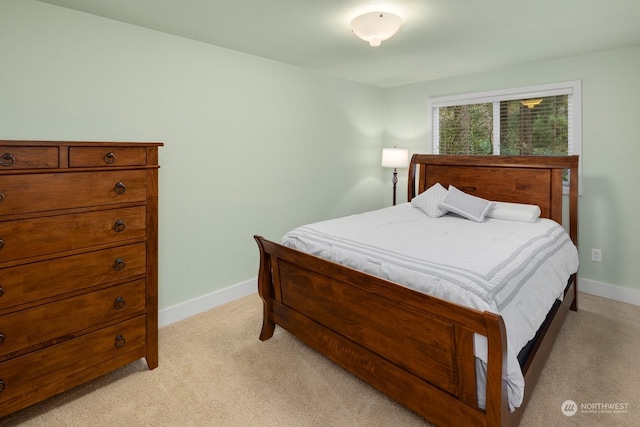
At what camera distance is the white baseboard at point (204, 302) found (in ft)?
9.18

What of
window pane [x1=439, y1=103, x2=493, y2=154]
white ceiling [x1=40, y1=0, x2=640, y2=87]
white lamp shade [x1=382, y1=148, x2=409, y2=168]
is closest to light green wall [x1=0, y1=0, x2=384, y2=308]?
white ceiling [x1=40, y1=0, x2=640, y2=87]

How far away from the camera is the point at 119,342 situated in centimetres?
203

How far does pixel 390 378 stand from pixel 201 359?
4.14 feet

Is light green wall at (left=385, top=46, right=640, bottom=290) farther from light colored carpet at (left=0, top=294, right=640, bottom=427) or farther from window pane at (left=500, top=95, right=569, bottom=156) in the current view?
light colored carpet at (left=0, top=294, right=640, bottom=427)

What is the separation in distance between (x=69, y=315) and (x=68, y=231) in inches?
17.1

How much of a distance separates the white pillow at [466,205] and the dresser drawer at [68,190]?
2.43m

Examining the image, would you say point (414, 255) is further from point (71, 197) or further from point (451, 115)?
point (451, 115)

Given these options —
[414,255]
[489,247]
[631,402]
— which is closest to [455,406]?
[414,255]

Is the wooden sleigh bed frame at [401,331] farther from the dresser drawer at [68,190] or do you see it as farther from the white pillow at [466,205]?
the dresser drawer at [68,190]

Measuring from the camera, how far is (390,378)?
1777 millimetres

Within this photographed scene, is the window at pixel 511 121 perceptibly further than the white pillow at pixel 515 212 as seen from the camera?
Yes

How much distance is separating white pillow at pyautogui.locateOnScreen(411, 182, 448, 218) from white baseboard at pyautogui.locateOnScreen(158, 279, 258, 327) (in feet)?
5.73

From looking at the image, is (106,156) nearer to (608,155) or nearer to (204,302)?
(204,302)

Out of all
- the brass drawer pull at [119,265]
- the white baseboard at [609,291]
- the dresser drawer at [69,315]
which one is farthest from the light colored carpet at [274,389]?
the brass drawer pull at [119,265]
